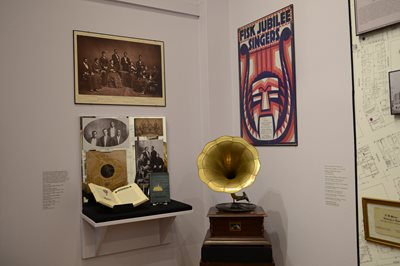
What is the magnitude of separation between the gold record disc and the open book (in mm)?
83

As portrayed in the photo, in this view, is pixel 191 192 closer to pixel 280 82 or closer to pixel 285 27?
pixel 280 82

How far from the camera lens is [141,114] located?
254 cm

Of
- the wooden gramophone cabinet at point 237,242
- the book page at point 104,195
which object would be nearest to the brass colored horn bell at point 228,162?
the wooden gramophone cabinet at point 237,242

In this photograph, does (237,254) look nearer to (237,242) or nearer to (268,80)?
(237,242)

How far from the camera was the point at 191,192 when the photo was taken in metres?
2.76

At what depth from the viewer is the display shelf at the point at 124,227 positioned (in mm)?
2043

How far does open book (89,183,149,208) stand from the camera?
2.10m

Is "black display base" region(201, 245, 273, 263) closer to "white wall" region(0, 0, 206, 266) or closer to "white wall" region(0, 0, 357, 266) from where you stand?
"white wall" region(0, 0, 357, 266)

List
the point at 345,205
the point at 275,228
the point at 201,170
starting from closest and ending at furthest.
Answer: the point at 345,205
the point at 201,170
the point at 275,228

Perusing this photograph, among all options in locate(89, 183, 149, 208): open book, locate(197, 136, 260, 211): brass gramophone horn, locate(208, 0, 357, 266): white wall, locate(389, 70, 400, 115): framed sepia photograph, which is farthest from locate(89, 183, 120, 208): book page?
locate(389, 70, 400, 115): framed sepia photograph

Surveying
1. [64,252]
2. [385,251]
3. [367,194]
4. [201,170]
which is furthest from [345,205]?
[64,252]

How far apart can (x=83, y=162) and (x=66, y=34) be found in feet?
2.91

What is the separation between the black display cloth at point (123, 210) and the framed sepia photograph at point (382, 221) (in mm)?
1090

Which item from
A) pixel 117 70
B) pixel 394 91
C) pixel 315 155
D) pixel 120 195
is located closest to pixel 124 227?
pixel 120 195
